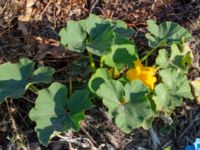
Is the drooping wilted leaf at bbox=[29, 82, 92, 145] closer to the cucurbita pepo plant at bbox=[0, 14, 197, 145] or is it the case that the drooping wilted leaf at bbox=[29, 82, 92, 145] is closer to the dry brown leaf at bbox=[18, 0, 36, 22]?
the cucurbita pepo plant at bbox=[0, 14, 197, 145]

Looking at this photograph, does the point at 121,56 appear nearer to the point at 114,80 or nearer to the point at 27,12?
the point at 114,80

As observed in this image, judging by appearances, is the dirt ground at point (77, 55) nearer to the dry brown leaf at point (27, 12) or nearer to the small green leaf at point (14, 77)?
the dry brown leaf at point (27, 12)

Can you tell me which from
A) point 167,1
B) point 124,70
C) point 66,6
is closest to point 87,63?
point 124,70

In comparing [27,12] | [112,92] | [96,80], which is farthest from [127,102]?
[27,12]

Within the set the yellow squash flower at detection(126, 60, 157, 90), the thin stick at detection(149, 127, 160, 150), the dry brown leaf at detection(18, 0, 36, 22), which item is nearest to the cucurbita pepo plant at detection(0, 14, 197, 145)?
the yellow squash flower at detection(126, 60, 157, 90)

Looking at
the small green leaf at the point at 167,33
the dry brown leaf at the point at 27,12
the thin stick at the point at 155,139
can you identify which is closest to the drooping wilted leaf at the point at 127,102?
the thin stick at the point at 155,139
